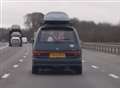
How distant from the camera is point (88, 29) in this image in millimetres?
115062

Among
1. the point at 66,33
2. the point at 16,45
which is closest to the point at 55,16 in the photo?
the point at 66,33

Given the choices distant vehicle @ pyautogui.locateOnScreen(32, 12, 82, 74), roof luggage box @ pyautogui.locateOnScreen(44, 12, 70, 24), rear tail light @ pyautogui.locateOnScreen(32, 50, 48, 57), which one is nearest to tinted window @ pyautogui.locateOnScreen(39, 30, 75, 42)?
distant vehicle @ pyautogui.locateOnScreen(32, 12, 82, 74)

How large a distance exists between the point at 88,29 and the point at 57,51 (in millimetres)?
97915

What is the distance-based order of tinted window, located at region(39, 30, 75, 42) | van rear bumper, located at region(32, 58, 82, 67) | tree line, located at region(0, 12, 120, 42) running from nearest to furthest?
van rear bumper, located at region(32, 58, 82, 67), tinted window, located at region(39, 30, 75, 42), tree line, located at region(0, 12, 120, 42)

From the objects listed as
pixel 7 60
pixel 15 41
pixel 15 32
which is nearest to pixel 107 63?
pixel 7 60

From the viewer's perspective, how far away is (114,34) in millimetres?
82812

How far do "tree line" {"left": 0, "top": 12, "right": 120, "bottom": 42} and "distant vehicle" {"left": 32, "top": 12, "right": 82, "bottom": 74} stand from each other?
2083 millimetres

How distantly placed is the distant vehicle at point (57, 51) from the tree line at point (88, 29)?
6.83 ft

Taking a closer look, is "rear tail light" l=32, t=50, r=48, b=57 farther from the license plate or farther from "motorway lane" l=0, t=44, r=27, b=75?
"motorway lane" l=0, t=44, r=27, b=75

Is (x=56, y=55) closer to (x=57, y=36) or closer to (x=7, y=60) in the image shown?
(x=57, y=36)

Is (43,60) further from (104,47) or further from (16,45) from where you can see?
(16,45)

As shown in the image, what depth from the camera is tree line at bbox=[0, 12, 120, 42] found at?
81806 millimetres

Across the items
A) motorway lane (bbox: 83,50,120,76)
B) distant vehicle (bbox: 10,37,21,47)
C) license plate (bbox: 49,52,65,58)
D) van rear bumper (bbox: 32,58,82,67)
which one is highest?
distant vehicle (bbox: 10,37,21,47)

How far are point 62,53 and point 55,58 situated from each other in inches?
12.8
